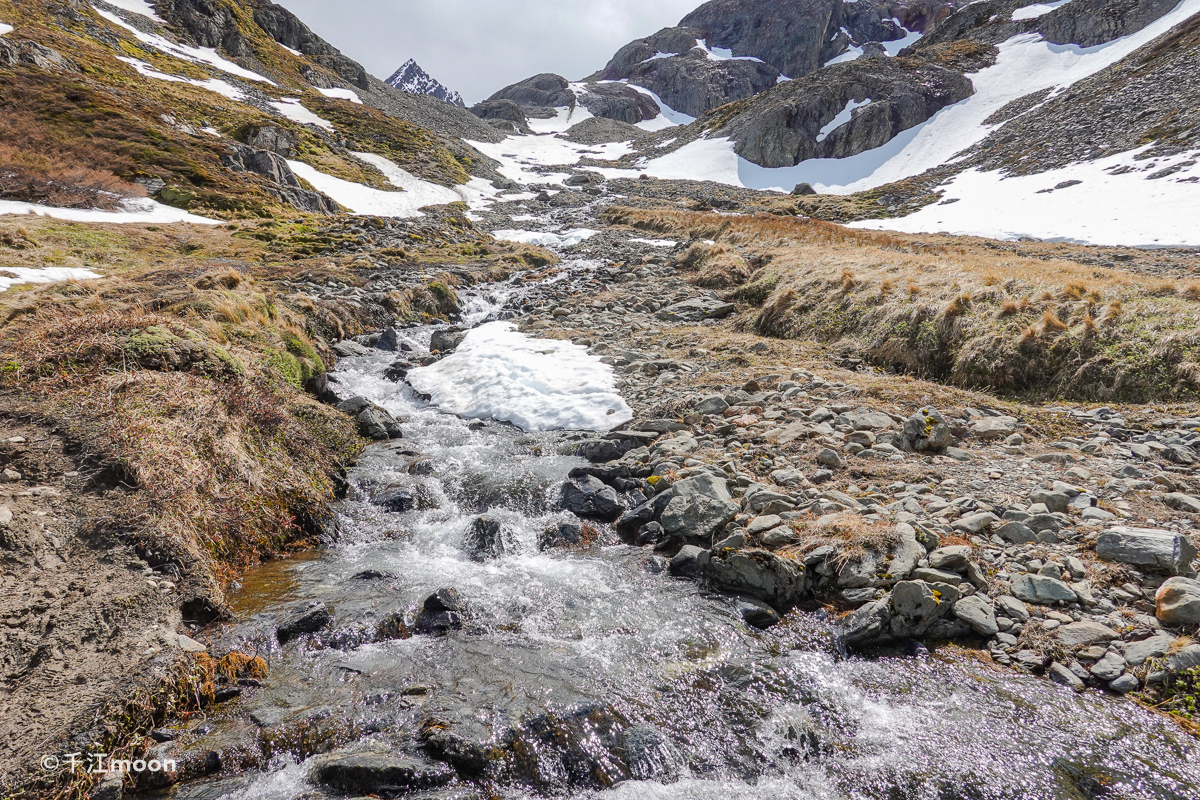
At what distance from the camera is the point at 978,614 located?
4781mm

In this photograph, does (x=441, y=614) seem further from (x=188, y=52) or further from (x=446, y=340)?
(x=188, y=52)

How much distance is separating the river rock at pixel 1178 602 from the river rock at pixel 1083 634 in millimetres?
418

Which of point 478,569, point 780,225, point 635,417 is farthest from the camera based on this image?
point 780,225

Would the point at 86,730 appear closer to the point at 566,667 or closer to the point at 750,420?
the point at 566,667

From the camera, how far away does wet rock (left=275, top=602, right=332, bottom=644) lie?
5148 mm

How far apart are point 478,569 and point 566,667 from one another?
2.17 metres

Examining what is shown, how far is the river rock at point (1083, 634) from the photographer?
433cm

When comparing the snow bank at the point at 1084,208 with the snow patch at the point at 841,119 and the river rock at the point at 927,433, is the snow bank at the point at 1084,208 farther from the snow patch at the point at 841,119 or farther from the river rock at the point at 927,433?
the snow patch at the point at 841,119

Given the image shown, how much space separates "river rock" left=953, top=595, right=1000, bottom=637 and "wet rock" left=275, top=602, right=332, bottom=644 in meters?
6.46

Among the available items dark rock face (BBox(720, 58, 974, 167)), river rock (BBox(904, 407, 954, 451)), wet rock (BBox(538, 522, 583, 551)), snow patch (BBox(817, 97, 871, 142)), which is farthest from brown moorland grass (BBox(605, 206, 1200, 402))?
snow patch (BBox(817, 97, 871, 142))

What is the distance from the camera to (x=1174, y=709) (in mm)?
3834

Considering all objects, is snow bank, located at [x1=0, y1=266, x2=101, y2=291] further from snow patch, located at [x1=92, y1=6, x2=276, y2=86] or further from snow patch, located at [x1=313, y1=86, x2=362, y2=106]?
snow patch, located at [x1=313, y1=86, x2=362, y2=106]

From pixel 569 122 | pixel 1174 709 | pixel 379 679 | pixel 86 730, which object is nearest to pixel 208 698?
pixel 86 730

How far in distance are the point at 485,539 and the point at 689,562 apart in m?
2.90
